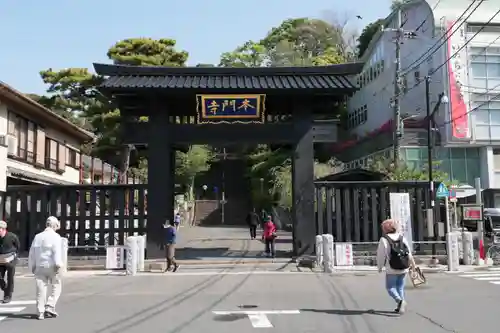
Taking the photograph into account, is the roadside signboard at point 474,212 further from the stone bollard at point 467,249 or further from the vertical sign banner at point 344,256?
the vertical sign banner at point 344,256

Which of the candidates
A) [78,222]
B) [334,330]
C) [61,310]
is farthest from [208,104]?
[334,330]

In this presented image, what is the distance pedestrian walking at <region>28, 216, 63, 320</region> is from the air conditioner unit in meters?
14.9

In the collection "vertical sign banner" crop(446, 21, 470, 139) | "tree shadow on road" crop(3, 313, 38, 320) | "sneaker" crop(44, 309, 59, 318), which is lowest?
"tree shadow on road" crop(3, 313, 38, 320)

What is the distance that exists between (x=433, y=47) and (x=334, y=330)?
3197 cm

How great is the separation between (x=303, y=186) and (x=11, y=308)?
10.8 m

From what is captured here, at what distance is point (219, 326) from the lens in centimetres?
819

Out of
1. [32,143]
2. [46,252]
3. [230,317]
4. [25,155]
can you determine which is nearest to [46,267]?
[46,252]

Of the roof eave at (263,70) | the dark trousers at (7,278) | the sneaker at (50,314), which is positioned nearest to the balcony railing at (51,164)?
the roof eave at (263,70)

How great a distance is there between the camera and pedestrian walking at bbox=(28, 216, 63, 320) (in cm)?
886

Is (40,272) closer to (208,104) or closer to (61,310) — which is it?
(61,310)

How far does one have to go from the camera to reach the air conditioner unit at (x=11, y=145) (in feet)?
72.5

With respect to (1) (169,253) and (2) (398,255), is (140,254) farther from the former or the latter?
(2) (398,255)

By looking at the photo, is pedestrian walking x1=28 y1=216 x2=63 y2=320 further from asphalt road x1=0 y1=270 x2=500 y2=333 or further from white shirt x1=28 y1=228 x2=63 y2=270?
asphalt road x1=0 y1=270 x2=500 y2=333

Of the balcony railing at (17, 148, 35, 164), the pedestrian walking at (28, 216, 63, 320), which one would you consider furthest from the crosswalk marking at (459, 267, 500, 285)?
the balcony railing at (17, 148, 35, 164)
